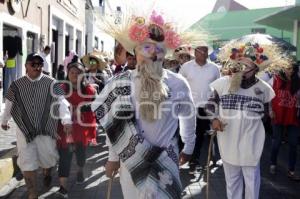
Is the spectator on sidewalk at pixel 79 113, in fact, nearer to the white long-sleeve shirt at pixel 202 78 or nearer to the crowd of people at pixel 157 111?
the crowd of people at pixel 157 111

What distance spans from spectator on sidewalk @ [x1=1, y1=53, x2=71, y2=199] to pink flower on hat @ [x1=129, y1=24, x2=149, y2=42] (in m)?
2.36

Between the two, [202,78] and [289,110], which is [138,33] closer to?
[202,78]

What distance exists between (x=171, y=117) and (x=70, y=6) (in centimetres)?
2313

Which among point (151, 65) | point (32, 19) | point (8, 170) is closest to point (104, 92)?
point (151, 65)

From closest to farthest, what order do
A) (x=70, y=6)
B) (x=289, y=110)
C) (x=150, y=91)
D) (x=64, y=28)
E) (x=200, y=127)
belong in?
(x=150, y=91) → (x=289, y=110) → (x=200, y=127) → (x=64, y=28) → (x=70, y=6)

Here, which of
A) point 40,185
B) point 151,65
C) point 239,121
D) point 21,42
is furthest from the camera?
point 21,42

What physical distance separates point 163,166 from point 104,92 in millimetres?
702

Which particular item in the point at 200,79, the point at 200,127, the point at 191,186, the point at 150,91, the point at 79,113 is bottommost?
the point at 191,186

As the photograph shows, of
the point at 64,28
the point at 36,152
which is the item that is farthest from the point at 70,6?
the point at 36,152

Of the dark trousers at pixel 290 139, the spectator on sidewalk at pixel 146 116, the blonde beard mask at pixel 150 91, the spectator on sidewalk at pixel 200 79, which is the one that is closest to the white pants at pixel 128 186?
the spectator on sidewalk at pixel 146 116

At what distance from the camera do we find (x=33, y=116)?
18.3 ft

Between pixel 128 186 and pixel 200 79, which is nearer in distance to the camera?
pixel 128 186

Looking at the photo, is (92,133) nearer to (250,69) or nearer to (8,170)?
(8,170)

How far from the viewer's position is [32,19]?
16.9 m
